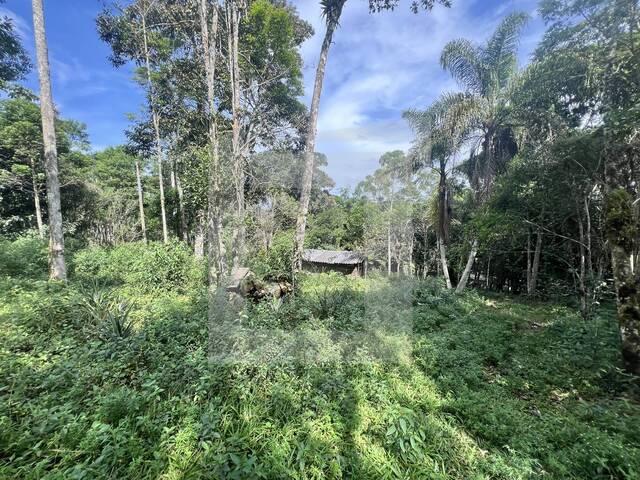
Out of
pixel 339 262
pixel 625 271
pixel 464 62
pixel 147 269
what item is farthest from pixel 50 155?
pixel 339 262

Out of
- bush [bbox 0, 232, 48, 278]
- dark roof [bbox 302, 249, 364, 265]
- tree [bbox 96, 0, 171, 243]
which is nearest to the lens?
bush [bbox 0, 232, 48, 278]

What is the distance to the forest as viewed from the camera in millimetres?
2256

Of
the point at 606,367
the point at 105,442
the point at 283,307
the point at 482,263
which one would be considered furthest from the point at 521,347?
the point at 482,263

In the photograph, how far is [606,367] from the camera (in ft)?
12.4

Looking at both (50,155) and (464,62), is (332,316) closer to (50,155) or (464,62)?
(50,155)

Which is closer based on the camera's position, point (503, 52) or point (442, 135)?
point (503, 52)

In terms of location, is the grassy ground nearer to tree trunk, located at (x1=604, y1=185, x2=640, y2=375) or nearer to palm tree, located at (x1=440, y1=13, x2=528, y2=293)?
tree trunk, located at (x1=604, y1=185, x2=640, y2=375)

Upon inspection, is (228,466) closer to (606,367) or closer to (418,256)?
(606,367)

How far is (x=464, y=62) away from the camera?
9.77 meters

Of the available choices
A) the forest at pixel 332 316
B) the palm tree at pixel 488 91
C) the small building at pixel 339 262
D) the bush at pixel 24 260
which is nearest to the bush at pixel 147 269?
the forest at pixel 332 316

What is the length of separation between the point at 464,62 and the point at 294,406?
12.1m

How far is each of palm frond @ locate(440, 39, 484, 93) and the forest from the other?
63mm

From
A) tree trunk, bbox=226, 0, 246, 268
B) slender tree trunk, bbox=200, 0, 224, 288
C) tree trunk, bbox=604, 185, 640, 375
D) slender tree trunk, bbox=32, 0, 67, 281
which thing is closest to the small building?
tree trunk, bbox=226, 0, 246, 268

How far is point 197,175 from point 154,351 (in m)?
5.09
